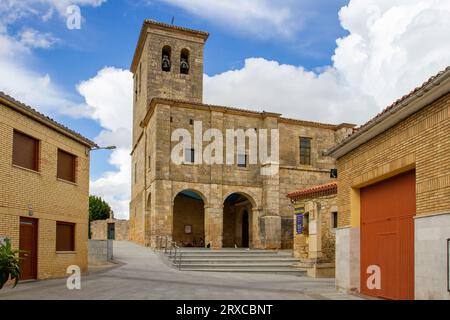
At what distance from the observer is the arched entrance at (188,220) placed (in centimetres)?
A: 3438

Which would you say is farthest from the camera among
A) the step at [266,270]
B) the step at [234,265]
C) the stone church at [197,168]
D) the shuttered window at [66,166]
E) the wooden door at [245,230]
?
the wooden door at [245,230]

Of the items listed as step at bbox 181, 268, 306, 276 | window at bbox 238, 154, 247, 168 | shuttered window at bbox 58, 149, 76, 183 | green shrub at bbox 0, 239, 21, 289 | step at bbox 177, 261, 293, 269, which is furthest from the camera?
window at bbox 238, 154, 247, 168

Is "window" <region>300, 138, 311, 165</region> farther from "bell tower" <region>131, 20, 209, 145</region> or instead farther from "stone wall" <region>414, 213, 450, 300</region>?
"stone wall" <region>414, 213, 450, 300</region>

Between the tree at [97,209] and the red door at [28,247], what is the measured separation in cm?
3907

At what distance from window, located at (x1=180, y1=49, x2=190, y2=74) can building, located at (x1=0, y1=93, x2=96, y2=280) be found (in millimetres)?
15924

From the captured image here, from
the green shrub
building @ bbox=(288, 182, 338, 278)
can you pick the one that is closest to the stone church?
building @ bbox=(288, 182, 338, 278)

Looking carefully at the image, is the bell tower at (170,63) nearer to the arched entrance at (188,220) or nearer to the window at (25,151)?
the arched entrance at (188,220)

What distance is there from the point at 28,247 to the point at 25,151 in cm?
294

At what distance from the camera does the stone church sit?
99.1 ft

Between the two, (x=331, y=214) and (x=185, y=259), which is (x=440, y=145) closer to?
(x=331, y=214)

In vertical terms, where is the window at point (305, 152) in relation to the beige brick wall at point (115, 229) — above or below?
above

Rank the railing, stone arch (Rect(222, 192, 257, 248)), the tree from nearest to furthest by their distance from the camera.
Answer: the railing < stone arch (Rect(222, 192, 257, 248)) < the tree

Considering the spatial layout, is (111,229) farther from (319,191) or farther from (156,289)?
(156,289)

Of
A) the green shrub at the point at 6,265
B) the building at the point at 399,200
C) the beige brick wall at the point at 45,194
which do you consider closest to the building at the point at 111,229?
the beige brick wall at the point at 45,194
